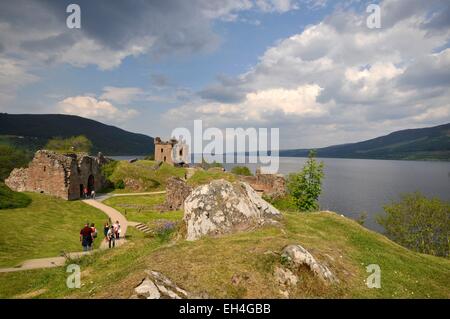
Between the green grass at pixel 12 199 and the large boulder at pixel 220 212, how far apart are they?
31118mm

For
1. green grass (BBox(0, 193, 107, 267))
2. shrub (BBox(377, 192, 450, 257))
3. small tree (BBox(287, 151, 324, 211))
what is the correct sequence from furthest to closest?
shrub (BBox(377, 192, 450, 257)) → small tree (BBox(287, 151, 324, 211)) → green grass (BBox(0, 193, 107, 267))

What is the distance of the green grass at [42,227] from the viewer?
26.2 meters

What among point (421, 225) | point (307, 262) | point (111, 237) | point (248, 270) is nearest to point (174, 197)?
point (111, 237)

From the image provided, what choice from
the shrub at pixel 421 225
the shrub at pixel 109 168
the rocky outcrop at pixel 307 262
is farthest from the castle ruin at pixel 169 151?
the rocky outcrop at pixel 307 262

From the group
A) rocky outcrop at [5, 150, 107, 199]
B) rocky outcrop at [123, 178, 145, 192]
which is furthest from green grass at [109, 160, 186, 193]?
rocky outcrop at [5, 150, 107, 199]

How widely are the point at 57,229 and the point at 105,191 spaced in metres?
27.3

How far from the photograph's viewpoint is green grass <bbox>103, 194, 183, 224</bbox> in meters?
42.7

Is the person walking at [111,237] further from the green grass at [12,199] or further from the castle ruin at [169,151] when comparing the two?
the castle ruin at [169,151]

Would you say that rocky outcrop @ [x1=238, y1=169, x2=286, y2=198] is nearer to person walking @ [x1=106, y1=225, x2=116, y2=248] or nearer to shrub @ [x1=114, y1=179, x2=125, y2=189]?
shrub @ [x1=114, y1=179, x2=125, y2=189]

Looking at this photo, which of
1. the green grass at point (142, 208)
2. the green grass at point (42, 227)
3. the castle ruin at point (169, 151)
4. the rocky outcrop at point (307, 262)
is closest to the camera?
the rocky outcrop at point (307, 262)

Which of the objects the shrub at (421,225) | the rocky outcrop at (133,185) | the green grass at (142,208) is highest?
the rocky outcrop at (133,185)

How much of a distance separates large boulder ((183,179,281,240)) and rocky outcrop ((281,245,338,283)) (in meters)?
6.67

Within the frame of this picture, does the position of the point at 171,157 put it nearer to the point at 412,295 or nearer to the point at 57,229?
the point at 57,229

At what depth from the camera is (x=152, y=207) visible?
48969mm
